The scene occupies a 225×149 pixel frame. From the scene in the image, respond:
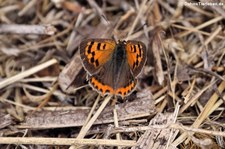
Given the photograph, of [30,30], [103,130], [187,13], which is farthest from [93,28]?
[103,130]

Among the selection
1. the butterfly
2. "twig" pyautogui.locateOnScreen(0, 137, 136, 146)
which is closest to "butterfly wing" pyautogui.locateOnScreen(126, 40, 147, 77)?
the butterfly

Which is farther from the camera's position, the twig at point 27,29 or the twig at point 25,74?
the twig at point 27,29

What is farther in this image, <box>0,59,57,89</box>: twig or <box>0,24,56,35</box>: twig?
<box>0,24,56,35</box>: twig

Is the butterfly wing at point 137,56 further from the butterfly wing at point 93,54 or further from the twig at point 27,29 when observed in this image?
the twig at point 27,29

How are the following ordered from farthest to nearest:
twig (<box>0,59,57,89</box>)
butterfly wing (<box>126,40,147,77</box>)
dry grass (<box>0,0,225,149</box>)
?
twig (<box>0,59,57,89</box>)
butterfly wing (<box>126,40,147,77</box>)
dry grass (<box>0,0,225,149</box>)

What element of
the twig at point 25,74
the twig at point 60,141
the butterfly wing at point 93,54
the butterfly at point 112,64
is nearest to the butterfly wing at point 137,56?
the butterfly at point 112,64

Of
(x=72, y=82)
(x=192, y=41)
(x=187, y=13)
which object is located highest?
(x=187, y=13)

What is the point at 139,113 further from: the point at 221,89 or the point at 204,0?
the point at 204,0

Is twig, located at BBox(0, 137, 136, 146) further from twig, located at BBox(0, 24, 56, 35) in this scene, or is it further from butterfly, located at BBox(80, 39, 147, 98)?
twig, located at BBox(0, 24, 56, 35)
